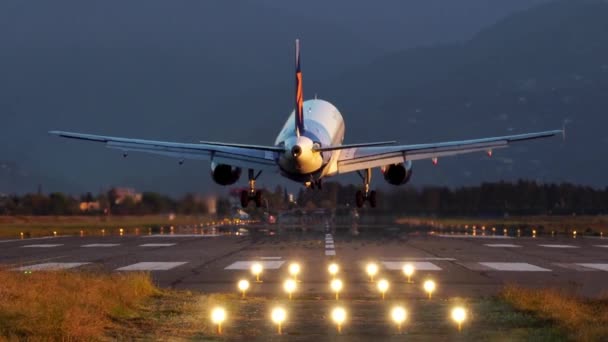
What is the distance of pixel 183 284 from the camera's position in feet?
118

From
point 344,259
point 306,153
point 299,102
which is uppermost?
point 299,102

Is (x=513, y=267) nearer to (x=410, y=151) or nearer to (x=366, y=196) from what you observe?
(x=410, y=151)

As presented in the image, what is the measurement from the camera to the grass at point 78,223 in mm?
88750

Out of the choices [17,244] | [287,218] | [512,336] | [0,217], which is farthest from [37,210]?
[512,336]

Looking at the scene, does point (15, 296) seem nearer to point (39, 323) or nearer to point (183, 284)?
point (39, 323)

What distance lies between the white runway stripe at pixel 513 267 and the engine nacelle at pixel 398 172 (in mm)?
6870

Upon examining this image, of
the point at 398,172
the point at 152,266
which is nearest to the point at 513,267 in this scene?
the point at 398,172

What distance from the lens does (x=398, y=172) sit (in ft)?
168

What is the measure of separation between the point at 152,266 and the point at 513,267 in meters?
17.2

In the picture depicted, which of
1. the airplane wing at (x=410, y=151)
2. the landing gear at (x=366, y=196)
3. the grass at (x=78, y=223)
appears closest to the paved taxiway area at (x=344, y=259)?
the landing gear at (x=366, y=196)

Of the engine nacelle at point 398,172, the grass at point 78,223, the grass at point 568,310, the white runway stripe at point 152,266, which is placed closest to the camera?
the grass at point 568,310

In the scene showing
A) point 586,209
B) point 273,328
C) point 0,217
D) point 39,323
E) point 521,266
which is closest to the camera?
point 39,323

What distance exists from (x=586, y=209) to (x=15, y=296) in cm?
10803

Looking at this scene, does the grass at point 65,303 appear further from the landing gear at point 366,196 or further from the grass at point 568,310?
the landing gear at point 366,196
